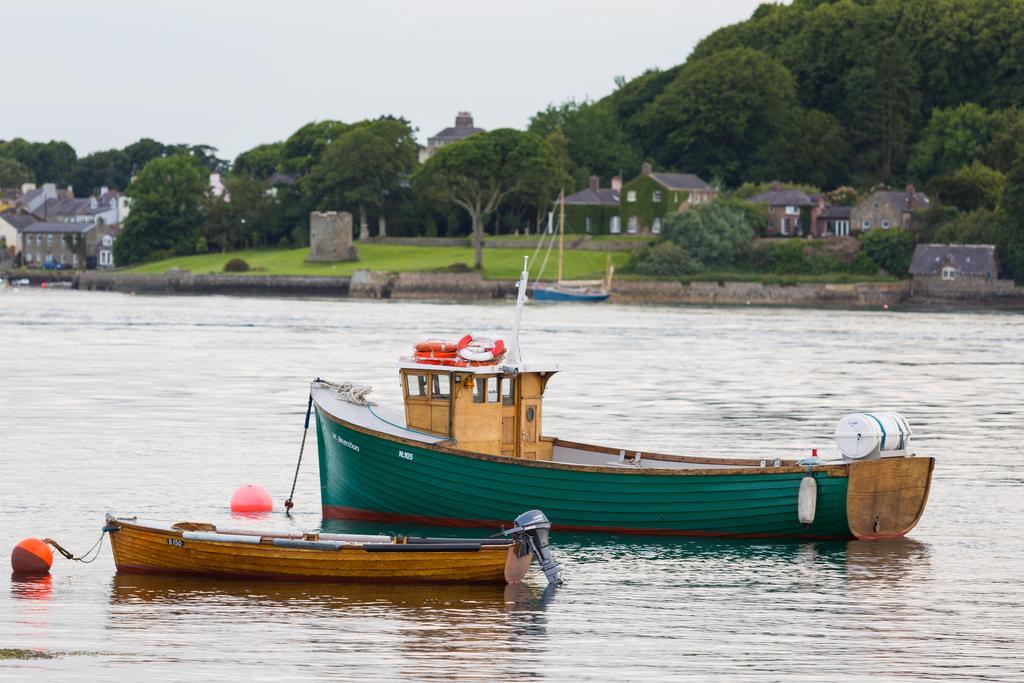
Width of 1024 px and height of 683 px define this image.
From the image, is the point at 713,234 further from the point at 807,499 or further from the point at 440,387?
the point at 807,499

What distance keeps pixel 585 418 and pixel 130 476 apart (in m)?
15.8

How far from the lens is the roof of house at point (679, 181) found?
14988 centimetres

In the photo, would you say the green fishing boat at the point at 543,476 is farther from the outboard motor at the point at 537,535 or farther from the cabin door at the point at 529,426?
the outboard motor at the point at 537,535

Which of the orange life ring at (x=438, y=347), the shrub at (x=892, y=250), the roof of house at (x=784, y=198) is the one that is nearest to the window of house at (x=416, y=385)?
the orange life ring at (x=438, y=347)

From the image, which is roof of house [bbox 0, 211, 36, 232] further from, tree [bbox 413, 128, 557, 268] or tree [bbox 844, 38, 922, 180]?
tree [bbox 844, 38, 922, 180]

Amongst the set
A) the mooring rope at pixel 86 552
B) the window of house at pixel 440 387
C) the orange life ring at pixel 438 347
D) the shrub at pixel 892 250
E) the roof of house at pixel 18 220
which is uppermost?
the roof of house at pixel 18 220

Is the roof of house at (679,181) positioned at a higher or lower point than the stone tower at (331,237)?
→ higher

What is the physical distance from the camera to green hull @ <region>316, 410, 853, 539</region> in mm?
26031

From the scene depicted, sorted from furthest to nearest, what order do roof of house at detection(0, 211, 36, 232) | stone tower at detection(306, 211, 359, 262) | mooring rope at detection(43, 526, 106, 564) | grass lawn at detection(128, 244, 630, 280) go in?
roof of house at detection(0, 211, 36, 232) → stone tower at detection(306, 211, 359, 262) → grass lawn at detection(128, 244, 630, 280) → mooring rope at detection(43, 526, 106, 564)

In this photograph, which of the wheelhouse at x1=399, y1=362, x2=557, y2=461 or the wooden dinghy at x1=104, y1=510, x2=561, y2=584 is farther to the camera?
the wheelhouse at x1=399, y1=362, x2=557, y2=461

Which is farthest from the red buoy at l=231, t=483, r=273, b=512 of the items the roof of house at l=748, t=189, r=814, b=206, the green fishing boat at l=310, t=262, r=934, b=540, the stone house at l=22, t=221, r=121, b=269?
the stone house at l=22, t=221, r=121, b=269

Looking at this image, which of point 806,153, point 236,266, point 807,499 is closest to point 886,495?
point 807,499

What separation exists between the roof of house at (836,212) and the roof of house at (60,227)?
7866cm

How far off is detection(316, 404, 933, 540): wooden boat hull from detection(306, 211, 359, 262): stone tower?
123 m
